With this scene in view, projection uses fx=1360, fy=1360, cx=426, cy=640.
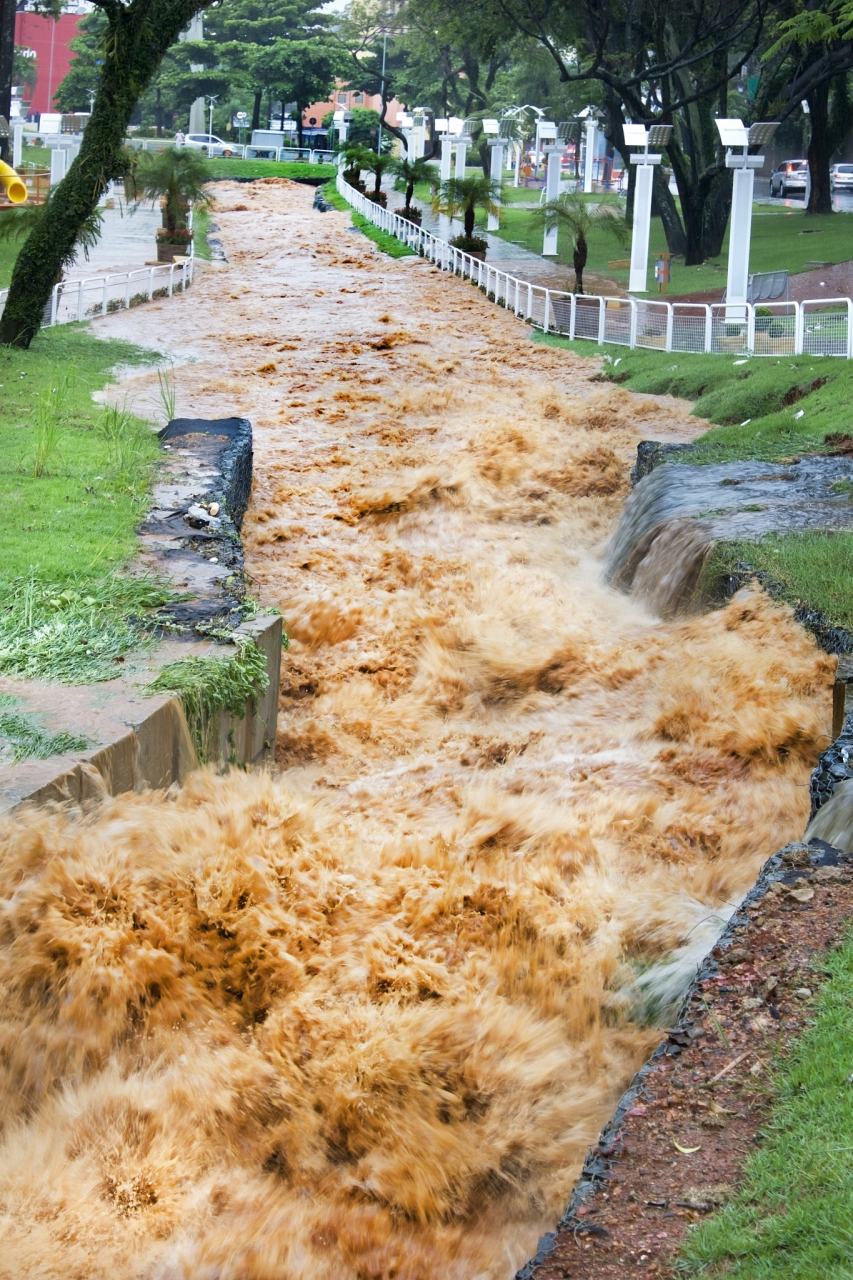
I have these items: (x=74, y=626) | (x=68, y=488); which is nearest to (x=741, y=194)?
(x=68, y=488)

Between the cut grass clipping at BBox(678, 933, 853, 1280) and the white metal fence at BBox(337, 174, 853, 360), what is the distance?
48.5ft

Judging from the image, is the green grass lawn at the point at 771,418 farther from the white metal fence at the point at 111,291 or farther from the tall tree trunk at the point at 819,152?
the tall tree trunk at the point at 819,152

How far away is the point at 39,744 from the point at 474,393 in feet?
50.5

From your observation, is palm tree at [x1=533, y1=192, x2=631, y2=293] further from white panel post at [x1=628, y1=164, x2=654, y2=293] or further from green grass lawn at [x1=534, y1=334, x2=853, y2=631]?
green grass lawn at [x1=534, y1=334, x2=853, y2=631]

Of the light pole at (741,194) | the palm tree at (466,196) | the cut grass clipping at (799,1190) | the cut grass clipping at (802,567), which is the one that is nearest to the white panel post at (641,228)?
the light pole at (741,194)

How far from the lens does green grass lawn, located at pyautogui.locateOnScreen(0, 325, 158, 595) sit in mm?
9219

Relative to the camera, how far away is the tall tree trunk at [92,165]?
66.7ft

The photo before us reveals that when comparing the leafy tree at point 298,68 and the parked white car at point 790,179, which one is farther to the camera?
the leafy tree at point 298,68

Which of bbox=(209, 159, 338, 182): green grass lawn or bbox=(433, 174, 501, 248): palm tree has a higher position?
bbox=(209, 159, 338, 182): green grass lawn

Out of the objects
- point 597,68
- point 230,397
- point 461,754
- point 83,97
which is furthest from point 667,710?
point 83,97

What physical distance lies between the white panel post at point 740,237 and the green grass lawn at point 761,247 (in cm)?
463

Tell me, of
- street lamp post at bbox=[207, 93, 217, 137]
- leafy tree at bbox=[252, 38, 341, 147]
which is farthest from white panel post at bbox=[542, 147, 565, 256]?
street lamp post at bbox=[207, 93, 217, 137]

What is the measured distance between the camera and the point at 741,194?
2336 centimetres

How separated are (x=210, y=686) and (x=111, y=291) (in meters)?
21.1
